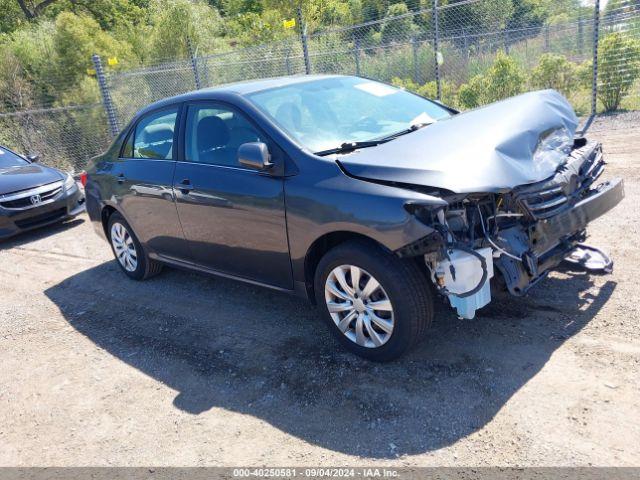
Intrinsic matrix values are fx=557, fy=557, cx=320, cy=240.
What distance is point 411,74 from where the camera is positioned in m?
14.5

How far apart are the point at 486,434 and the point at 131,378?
2.43 metres

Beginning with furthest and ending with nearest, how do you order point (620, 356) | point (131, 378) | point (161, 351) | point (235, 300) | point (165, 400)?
point (235, 300) < point (161, 351) < point (131, 378) < point (165, 400) < point (620, 356)

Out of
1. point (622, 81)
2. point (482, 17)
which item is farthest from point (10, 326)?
point (482, 17)

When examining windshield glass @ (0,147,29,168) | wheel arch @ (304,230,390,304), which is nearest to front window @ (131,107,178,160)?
wheel arch @ (304,230,390,304)

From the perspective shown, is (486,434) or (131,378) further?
(131,378)

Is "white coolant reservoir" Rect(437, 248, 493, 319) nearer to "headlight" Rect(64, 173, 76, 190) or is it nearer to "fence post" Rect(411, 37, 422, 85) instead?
"headlight" Rect(64, 173, 76, 190)

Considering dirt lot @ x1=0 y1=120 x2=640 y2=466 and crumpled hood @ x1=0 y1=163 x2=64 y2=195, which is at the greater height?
crumpled hood @ x1=0 y1=163 x2=64 y2=195

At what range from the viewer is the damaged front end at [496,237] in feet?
10.4

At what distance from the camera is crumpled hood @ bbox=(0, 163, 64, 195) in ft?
26.3

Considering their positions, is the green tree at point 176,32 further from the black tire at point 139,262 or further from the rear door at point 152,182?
the rear door at point 152,182

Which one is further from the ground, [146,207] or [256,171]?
[256,171]

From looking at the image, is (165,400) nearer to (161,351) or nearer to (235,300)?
(161,351)

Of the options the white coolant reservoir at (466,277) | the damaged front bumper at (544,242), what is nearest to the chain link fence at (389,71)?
the damaged front bumper at (544,242)

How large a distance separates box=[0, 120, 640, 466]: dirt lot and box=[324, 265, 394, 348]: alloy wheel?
201mm
